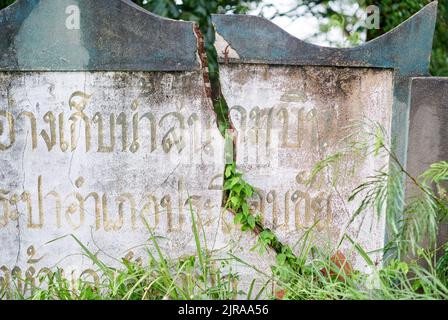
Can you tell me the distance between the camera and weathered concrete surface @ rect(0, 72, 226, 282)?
2262mm

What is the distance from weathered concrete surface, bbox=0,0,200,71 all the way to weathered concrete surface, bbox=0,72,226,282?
6 centimetres

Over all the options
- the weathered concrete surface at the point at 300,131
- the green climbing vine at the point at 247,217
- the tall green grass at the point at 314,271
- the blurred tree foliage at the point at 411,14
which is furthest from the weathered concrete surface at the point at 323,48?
the blurred tree foliage at the point at 411,14

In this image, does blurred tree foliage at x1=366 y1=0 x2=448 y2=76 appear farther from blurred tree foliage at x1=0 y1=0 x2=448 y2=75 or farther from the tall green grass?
the tall green grass

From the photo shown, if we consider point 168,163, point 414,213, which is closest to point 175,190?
point 168,163

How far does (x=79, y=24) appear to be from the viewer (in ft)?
7.30

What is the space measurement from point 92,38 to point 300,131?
1.05m

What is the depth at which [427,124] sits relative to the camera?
2.28 metres

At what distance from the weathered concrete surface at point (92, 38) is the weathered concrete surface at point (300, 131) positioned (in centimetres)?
27

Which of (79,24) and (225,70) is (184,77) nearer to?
(225,70)

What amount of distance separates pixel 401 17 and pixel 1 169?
3.13 meters

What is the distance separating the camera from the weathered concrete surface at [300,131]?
2270mm
